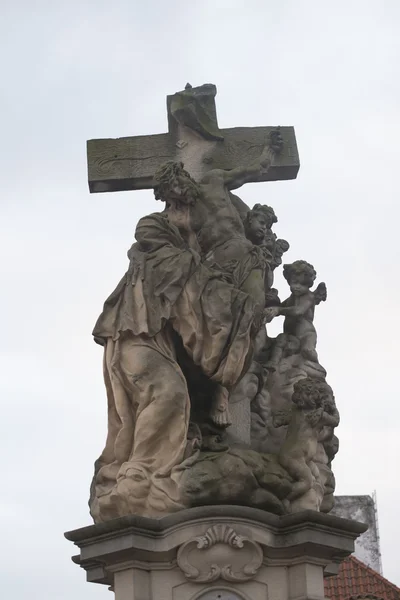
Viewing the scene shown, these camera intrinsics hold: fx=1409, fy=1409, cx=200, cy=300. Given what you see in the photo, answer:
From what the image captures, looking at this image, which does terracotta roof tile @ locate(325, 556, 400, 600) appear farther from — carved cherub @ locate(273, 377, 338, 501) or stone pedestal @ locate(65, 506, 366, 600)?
stone pedestal @ locate(65, 506, 366, 600)

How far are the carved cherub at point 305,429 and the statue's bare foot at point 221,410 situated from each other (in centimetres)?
46

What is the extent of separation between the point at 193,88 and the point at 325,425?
3543 mm

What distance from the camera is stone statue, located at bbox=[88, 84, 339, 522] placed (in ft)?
31.7

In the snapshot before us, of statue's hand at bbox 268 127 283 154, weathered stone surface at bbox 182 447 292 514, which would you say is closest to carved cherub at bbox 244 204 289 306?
statue's hand at bbox 268 127 283 154

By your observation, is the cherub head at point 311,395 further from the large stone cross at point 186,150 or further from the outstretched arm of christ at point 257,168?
the large stone cross at point 186,150

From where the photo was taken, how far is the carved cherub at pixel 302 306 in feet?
37.0

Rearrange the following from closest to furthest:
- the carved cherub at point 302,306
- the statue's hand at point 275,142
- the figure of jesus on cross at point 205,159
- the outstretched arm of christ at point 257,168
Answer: the figure of jesus on cross at point 205,159 < the carved cherub at point 302,306 < the outstretched arm of christ at point 257,168 < the statue's hand at point 275,142

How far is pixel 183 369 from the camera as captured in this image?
1024cm

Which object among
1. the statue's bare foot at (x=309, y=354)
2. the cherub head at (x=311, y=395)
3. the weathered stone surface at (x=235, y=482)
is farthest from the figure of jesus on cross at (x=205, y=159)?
the weathered stone surface at (x=235, y=482)

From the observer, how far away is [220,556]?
9.38 m

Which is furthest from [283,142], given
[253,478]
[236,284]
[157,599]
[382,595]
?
[382,595]

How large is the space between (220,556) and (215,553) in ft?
0.13

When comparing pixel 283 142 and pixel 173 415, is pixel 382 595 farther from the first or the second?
pixel 173 415

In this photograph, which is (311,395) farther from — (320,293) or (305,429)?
(320,293)
